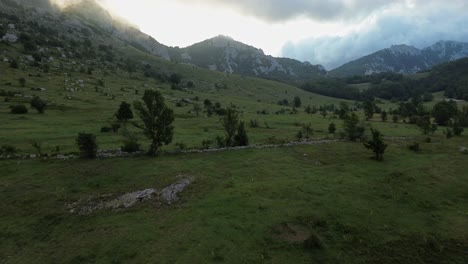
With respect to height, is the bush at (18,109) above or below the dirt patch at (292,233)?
above

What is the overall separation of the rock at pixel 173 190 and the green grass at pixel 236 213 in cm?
81

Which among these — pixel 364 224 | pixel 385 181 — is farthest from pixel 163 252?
pixel 385 181

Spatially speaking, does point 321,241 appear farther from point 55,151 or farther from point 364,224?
point 55,151

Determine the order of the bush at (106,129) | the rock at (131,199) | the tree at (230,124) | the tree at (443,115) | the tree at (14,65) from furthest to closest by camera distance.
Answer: the tree at (14,65) → the tree at (443,115) → the bush at (106,129) → the tree at (230,124) → the rock at (131,199)

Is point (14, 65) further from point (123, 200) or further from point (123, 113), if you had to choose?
point (123, 200)

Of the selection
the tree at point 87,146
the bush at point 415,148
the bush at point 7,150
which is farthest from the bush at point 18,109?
the bush at point 415,148

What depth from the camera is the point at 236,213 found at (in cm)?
2644

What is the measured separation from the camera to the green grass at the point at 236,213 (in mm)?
22156

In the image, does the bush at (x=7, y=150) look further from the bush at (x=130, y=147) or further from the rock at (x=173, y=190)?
the rock at (x=173, y=190)

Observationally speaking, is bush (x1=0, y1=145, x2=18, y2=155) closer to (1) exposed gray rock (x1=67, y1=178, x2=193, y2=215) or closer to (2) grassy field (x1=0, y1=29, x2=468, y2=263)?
(2) grassy field (x1=0, y1=29, x2=468, y2=263)

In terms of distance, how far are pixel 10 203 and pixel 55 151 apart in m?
15.4

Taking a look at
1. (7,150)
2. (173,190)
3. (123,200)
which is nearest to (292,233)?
(173,190)

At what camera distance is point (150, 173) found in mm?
35812

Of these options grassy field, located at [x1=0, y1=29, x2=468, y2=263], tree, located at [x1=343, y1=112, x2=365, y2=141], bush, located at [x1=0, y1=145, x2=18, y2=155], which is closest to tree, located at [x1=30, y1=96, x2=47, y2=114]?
grassy field, located at [x1=0, y1=29, x2=468, y2=263]
